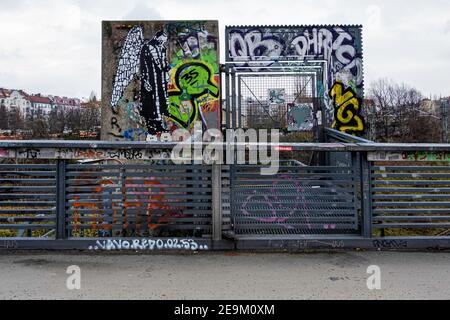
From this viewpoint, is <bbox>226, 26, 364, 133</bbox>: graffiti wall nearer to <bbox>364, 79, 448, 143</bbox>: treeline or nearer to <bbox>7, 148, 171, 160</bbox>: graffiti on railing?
<bbox>7, 148, 171, 160</bbox>: graffiti on railing

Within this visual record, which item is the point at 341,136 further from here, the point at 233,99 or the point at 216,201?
the point at 216,201

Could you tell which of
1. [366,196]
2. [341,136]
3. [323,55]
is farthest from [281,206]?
[323,55]

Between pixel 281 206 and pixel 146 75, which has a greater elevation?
pixel 146 75

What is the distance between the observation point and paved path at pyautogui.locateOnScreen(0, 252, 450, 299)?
4582 millimetres

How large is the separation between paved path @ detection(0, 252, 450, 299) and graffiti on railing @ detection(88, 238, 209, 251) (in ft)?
0.62

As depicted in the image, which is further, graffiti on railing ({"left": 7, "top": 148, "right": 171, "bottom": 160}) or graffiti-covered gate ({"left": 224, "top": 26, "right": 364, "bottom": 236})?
graffiti-covered gate ({"left": 224, "top": 26, "right": 364, "bottom": 236})

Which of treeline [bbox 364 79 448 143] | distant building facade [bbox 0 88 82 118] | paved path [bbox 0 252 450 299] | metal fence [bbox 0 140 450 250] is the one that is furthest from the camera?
distant building facade [bbox 0 88 82 118]

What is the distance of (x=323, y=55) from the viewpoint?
993 cm

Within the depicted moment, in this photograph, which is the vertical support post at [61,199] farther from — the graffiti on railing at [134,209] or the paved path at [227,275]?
the paved path at [227,275]

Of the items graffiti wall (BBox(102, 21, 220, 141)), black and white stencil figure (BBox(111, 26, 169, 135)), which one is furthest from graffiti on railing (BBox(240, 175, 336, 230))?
black and white stencil figure (BBox(111, 26, 169, 135))

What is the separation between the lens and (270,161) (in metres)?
6.69

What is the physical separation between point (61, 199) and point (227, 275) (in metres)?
2.94

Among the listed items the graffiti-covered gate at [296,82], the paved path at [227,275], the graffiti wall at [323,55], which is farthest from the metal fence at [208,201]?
the graffiti wall at [323,55]

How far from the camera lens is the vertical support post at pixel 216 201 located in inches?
248
